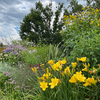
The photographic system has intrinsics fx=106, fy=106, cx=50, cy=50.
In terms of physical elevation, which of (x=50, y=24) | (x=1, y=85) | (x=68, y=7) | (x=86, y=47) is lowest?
(x=1, y=85)

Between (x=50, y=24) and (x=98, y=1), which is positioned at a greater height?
(x=98, y=1)

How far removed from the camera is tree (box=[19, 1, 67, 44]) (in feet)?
32.2

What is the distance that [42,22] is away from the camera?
10.1 meters

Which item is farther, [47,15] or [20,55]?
[47,15]

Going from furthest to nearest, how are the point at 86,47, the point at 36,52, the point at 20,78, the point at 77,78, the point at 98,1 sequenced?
1. the point at 98,1
2. the point at 36,52
3. the point at 20,78
4. the point at 86,47
5. the point at 77,78

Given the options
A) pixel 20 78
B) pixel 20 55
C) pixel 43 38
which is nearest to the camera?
pixel 20 78

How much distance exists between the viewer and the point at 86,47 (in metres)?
2.22

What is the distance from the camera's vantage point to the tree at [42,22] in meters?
9.82

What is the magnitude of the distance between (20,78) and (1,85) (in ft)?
3.47

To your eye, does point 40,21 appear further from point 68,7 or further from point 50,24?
point 68,7

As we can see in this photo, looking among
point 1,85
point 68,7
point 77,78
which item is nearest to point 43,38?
point 68,7

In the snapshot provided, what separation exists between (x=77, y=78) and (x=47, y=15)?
386 inches

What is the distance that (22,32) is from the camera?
10.4 meters

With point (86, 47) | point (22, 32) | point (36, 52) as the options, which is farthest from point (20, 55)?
point (22, 32)
